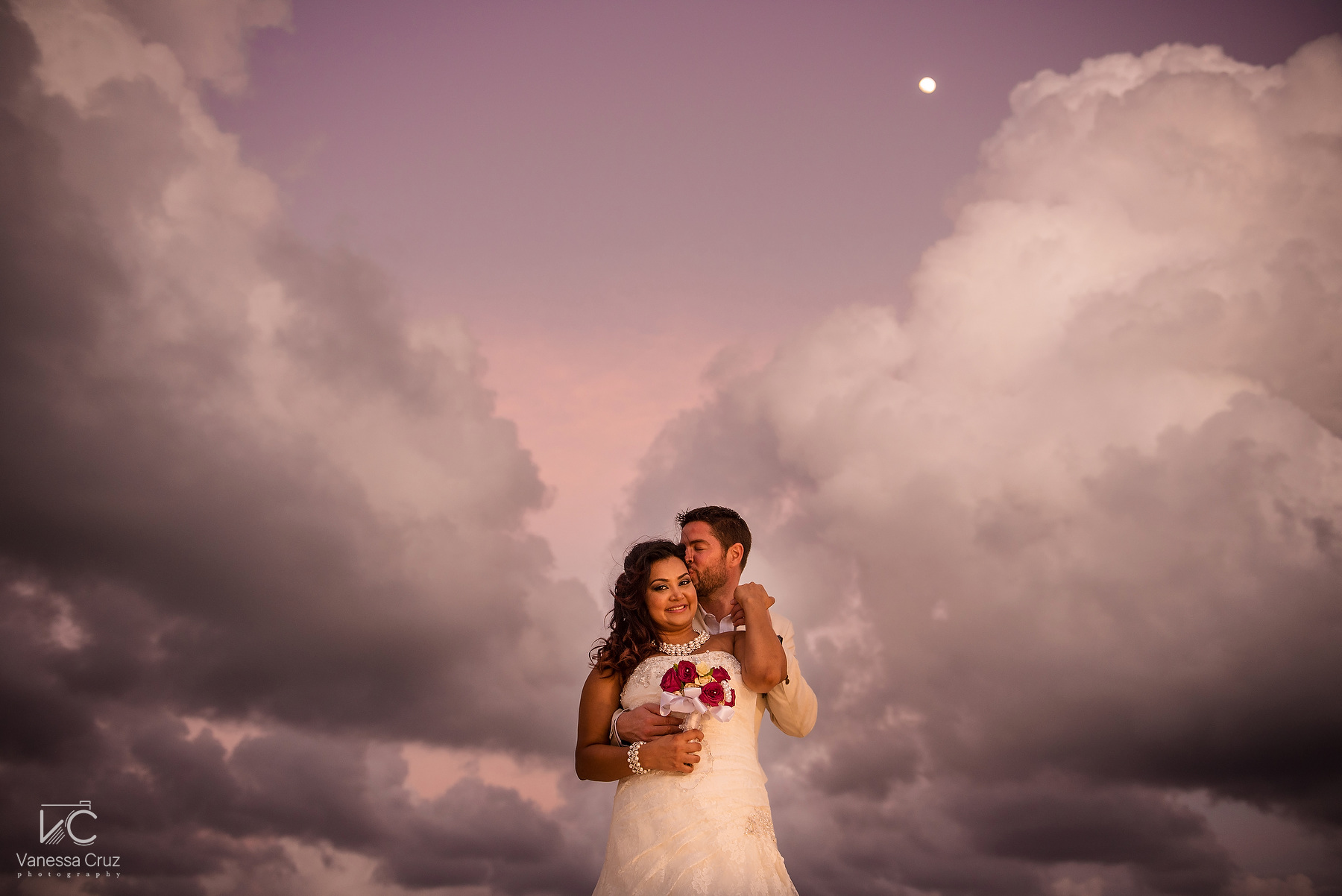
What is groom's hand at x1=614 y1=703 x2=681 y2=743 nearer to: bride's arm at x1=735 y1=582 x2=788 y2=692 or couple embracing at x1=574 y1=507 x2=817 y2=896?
couple embracing at x1=574 y1=507 x2=817 y2=896

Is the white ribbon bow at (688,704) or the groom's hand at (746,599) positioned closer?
the white ribbon bow at (688,704)

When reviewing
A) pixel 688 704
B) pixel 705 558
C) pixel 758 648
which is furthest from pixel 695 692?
pixel 705 558

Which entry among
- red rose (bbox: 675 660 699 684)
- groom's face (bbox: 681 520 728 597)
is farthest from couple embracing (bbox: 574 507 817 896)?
groom's face (bbox: 681 520 728 597)

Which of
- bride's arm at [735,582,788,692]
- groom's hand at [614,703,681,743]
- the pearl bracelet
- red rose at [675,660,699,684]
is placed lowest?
the pearl bracelet

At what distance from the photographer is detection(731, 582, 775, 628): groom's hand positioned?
31.7 ft

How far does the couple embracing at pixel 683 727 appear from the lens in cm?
888

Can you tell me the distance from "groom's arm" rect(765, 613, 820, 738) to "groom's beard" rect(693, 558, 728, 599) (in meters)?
1.11

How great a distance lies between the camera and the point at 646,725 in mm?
9180

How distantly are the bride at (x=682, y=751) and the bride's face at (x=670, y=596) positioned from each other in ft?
0.04

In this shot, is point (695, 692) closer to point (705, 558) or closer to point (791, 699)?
point (791, 699)

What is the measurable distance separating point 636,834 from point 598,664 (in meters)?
1.96

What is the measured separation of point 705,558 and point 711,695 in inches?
107

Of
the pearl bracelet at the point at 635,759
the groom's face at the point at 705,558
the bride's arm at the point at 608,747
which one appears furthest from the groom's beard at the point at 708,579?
the pearl bracelet at the point at 635,759

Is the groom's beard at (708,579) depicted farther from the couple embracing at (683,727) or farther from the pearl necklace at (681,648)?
the pearl necklace at (681,648)
